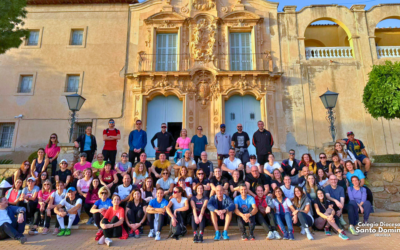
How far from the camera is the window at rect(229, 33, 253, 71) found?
1466 cm

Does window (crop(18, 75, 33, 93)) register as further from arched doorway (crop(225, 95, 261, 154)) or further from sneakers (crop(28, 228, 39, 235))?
arched doorway (crop(225, 95, 261, 154))

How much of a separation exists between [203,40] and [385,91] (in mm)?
8955

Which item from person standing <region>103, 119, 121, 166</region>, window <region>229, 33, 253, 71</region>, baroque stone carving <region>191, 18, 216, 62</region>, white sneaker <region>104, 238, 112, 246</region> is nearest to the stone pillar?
person standing <region>103, 119, 121, 166</region>

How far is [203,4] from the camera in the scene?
15102 millimetres

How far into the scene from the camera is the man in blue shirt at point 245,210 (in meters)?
5.86

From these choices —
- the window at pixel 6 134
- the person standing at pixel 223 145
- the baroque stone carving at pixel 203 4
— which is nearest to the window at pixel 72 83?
the window at pixel 6 134

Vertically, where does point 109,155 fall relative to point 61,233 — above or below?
above

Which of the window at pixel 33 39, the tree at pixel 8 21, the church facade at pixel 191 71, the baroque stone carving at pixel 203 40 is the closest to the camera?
the tree at pixel 8 21

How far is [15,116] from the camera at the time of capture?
13930 millimetres

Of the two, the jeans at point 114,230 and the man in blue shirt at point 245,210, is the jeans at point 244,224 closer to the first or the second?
the man in blue shirt at point 245,210

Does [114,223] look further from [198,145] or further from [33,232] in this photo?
[198,145]

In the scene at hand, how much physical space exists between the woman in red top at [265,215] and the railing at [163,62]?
30.8ft

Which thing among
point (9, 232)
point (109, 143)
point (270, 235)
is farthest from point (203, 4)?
point (9, 232)

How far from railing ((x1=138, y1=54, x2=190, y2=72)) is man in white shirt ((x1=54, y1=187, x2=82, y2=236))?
908 cm
